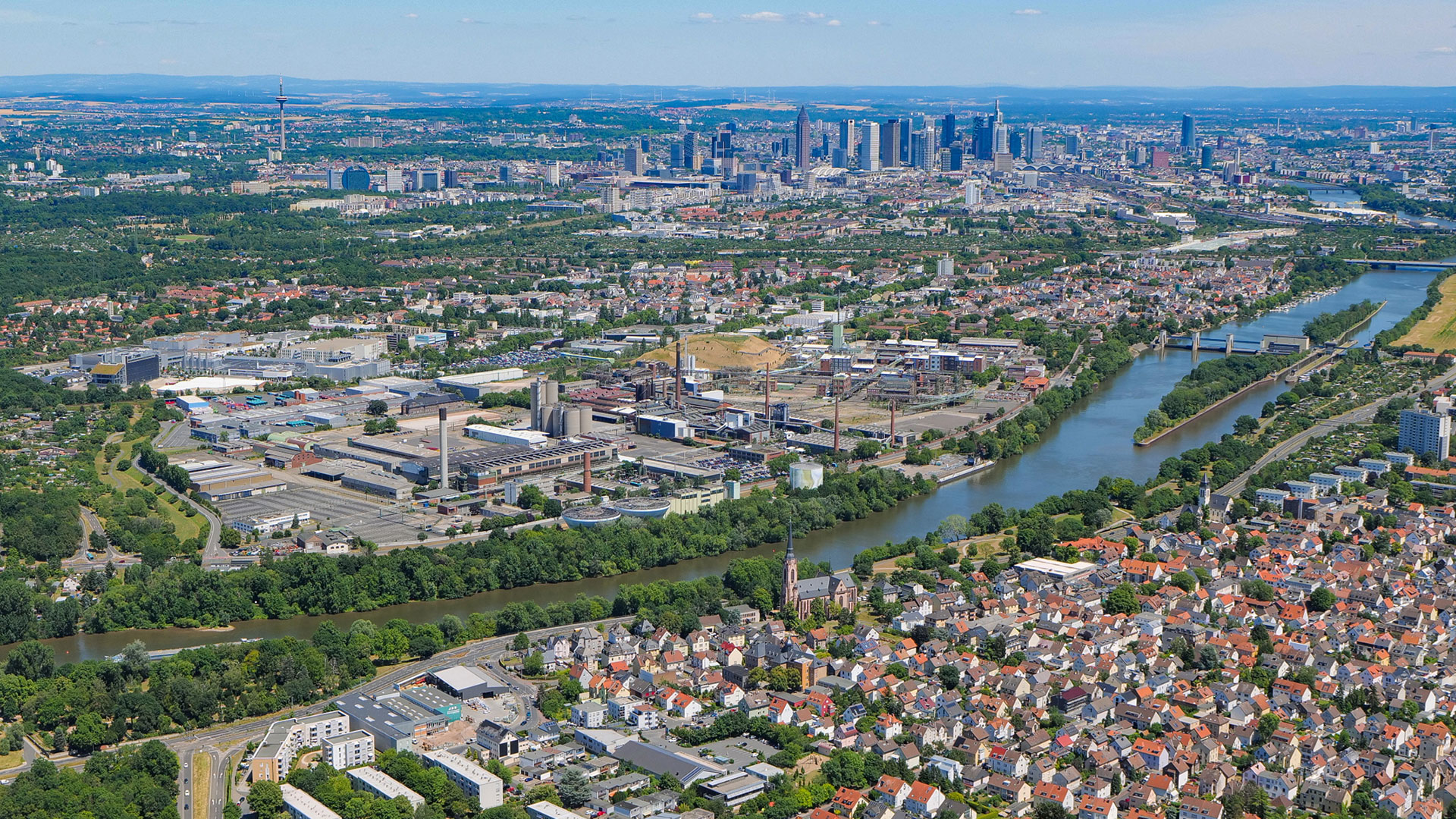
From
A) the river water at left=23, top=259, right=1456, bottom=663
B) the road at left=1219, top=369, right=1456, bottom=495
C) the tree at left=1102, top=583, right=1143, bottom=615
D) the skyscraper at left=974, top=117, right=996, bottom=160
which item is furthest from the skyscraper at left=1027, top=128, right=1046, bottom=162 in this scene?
the tree at left=1102, top=583, right=1143, bottom=615

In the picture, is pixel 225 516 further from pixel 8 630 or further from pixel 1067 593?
pixel 1067 593

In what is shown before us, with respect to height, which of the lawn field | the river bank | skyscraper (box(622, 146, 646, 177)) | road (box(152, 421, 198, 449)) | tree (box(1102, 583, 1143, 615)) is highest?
skyscraper (box(622, 146, 646, 177))

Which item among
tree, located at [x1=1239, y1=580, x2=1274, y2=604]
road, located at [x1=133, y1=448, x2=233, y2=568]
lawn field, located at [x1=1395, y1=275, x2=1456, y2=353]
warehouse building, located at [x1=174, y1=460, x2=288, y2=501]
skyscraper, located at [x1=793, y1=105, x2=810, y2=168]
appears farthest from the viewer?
skyscraper, located at [x1=793, y1=105, x2=810, y2=168]

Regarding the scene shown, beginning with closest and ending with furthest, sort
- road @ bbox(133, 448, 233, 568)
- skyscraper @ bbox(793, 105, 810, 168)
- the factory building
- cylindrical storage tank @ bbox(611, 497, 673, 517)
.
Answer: road @ bbox(133, 448, 233, 568), cylindrical storage tank @ bbox(611, 497, 673, 517), the factory building, skyscraper @ bbox(793, 105, 810, 168)

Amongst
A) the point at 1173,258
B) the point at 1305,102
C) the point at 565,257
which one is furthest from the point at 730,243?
the point at 1305,102

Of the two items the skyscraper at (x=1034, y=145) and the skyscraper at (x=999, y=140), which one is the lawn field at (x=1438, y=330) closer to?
the skyscraper at (x=999, y=140)

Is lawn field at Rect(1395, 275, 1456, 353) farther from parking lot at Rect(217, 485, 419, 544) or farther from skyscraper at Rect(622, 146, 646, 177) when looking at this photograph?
skyscraper at Rect(622, 146, 646, 177)

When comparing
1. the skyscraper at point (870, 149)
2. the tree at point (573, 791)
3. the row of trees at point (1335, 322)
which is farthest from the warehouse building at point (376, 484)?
the skyscraper at point (870, 149)

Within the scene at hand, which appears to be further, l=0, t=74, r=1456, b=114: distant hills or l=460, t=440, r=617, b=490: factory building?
l=0, t=74, r=1456, b=114: distant hills
